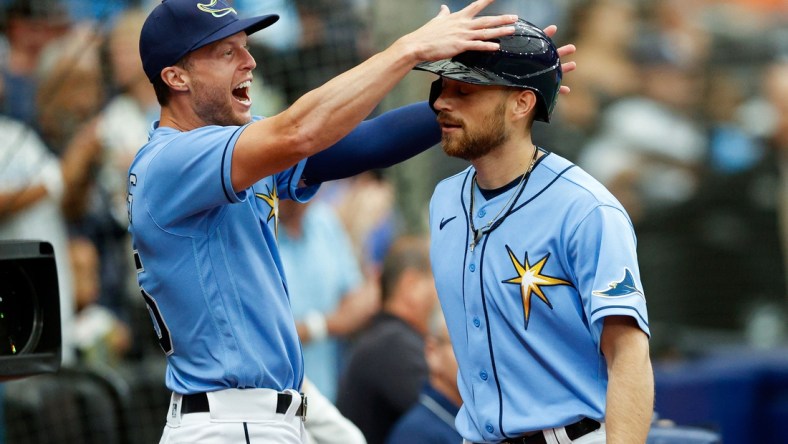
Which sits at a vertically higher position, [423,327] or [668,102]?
[668,102]

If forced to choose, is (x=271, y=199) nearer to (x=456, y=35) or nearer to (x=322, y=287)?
(x=456, y=35)

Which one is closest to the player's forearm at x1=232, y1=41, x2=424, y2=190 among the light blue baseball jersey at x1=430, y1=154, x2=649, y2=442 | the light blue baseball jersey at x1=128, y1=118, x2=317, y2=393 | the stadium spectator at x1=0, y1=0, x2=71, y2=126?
the light blue baseball jersey at x1=128, y1=118, x2=317, y2=393

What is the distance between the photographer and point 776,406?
25.0ft

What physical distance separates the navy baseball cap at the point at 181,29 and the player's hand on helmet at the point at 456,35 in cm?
68

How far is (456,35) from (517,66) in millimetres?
225

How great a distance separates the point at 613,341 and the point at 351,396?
3017 mm

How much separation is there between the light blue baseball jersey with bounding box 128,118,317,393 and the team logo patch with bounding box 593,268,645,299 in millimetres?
1034

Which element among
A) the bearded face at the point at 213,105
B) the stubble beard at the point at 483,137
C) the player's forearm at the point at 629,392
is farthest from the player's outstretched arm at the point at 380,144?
the player's forearm at the point at 629,392

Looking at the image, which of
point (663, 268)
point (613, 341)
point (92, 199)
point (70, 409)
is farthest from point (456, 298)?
point (663, 268)

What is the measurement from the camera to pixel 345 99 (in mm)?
3648

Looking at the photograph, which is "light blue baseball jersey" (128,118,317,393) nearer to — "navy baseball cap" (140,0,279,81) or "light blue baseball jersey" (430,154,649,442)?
"navy baseball cap" (140,0,279,81)

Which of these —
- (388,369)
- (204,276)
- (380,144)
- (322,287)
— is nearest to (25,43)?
(322,287)

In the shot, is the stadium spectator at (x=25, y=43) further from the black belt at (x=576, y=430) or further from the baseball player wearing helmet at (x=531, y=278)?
the black belt at (x=576, y=430)

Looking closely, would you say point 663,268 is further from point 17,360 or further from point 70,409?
point 17,360
